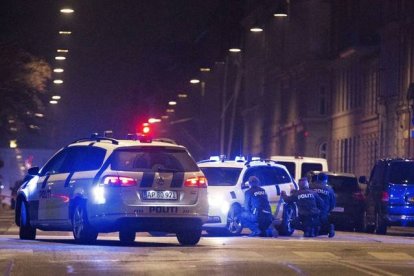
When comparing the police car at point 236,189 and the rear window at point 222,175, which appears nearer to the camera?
the police car at point 236,189

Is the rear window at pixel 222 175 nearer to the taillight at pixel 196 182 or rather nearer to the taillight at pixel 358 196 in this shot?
the taillight at pixel 196 182

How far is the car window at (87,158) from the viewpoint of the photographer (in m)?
21.4

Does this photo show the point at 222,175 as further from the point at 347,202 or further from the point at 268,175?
the point at 347,202

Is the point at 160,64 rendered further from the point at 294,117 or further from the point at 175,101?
the point at 294,117

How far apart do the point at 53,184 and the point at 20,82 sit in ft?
106

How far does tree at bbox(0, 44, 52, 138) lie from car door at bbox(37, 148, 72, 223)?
28.3 metres

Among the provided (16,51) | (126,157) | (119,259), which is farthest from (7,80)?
(119,259)

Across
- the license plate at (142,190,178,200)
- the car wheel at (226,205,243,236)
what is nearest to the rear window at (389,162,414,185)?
the car wheel at (226,205,243,236)

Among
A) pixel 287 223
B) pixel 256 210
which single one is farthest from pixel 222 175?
pixel 256 210

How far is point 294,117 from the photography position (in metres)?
78.5

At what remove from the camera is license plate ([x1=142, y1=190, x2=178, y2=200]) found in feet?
69.0

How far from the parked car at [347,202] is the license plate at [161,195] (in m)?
15.7

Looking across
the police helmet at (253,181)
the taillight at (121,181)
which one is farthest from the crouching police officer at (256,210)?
the taillight at (121,181)

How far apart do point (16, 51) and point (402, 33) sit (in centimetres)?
1549
